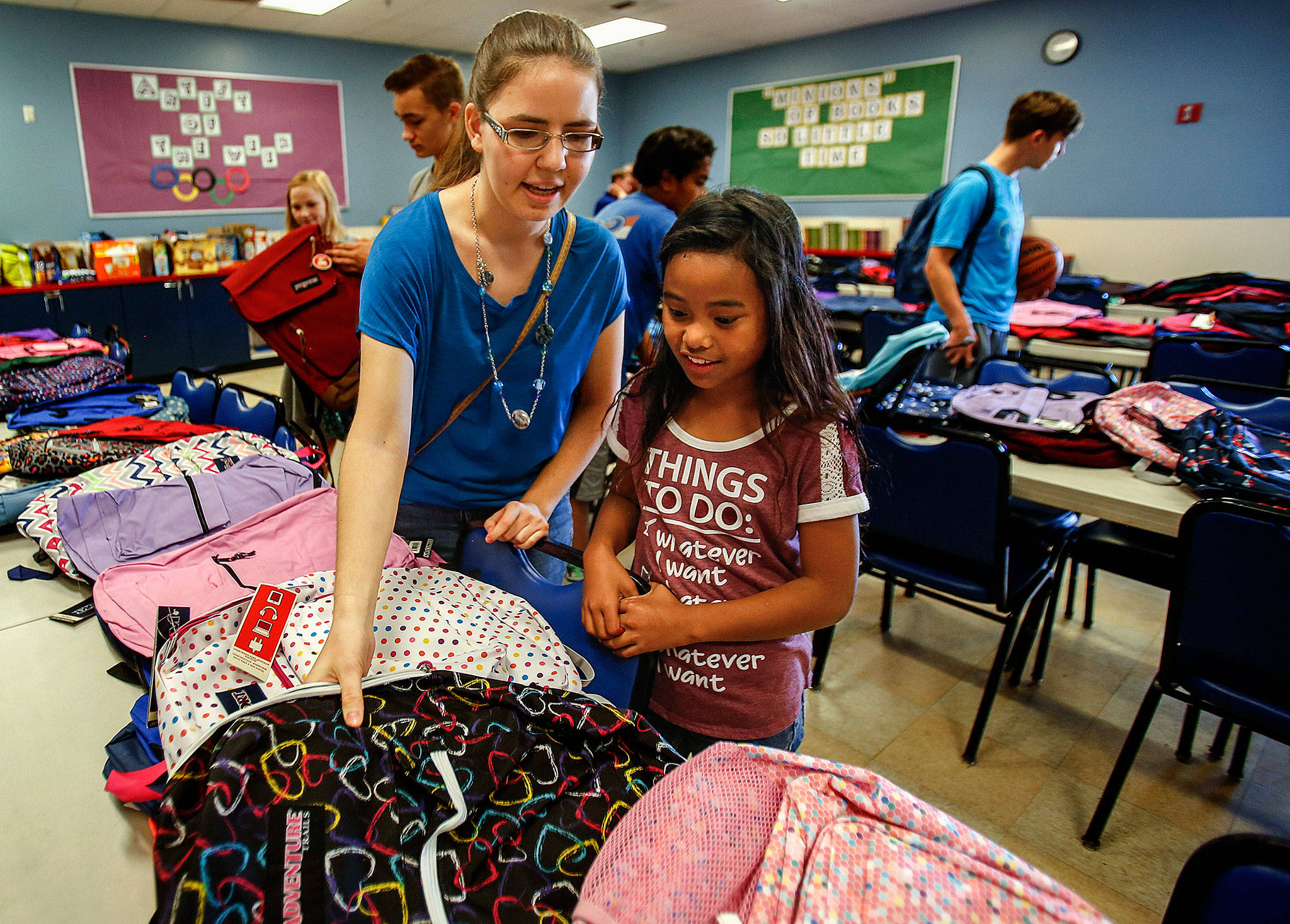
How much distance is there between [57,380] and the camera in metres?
2.62

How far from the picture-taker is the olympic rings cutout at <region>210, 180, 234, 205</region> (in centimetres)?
682

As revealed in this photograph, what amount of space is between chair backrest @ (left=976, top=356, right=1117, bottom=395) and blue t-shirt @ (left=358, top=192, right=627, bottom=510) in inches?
71.8

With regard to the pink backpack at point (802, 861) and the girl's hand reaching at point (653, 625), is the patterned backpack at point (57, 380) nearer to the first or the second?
the girl's hand reaching at point (653, 625)

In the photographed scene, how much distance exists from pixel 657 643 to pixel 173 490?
4.01ft

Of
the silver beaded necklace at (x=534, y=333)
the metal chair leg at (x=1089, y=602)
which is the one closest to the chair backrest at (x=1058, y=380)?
the metal chair leg at (x=1089, y=602)

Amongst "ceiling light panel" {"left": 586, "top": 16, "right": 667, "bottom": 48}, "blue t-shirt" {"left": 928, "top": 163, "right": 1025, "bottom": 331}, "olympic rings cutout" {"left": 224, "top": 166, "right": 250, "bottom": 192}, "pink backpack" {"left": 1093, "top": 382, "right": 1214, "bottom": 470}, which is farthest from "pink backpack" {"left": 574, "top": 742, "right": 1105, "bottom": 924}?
"olympic rings cutout" {"left": 224, "top": 166, "right": 250, "bottom": 192}

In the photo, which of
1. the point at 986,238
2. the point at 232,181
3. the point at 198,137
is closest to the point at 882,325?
the point at 986,238

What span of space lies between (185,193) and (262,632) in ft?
24.1

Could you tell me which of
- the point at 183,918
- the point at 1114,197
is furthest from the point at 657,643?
the point at 1114,197

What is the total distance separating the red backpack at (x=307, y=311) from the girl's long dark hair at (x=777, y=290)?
60.9 inches

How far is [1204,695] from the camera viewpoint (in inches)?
60.3

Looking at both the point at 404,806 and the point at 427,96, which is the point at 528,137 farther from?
the point at 427,96

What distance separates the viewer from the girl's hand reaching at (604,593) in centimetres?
101

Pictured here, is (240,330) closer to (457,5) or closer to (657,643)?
(457,5)
